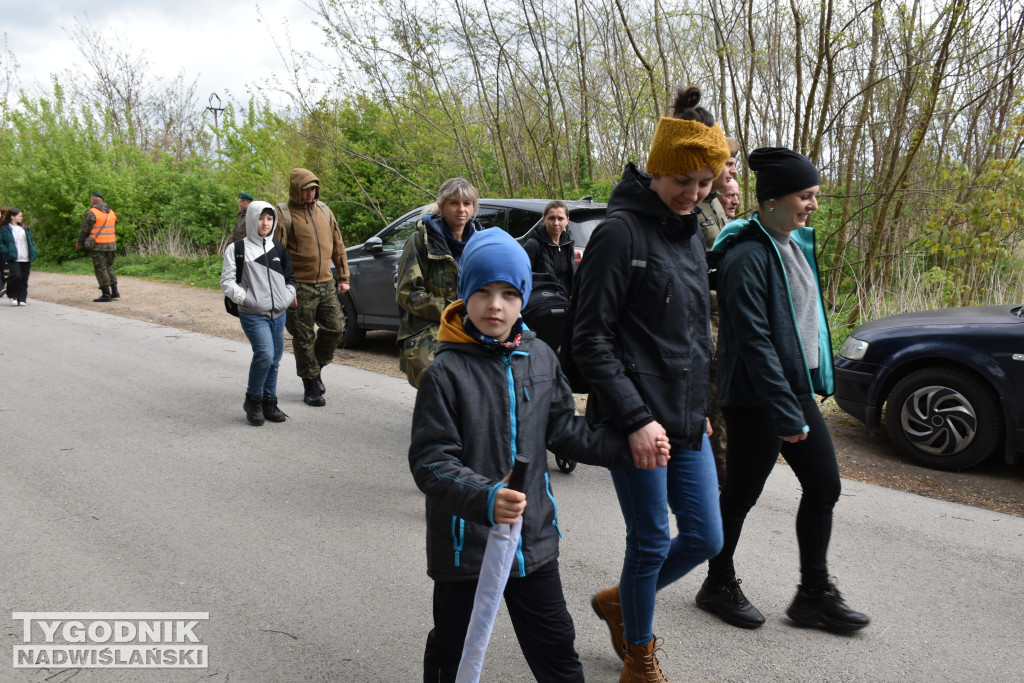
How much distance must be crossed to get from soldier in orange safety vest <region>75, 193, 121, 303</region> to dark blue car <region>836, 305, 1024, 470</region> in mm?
14181

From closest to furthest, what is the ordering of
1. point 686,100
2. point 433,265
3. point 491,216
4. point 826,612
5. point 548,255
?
point 826,612, point 686,100, point 433,265, point 548,255, point 491,216

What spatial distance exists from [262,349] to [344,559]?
2.93m

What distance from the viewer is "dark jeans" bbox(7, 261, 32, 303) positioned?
49.4 ft

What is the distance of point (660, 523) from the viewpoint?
273 centimetres

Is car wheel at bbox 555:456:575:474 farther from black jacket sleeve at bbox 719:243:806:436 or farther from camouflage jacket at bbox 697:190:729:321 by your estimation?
black jacket sleeve at bbox 719:243:806:436

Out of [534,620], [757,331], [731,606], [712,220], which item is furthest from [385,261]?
[534,620]

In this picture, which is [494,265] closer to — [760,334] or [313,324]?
[760,334]

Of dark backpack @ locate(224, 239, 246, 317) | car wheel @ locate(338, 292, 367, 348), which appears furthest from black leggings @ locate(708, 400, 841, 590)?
car wheel @ locate(338, 292, 367, 348)

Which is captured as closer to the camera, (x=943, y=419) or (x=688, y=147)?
(x=688, y=147)

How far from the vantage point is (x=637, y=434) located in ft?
8.27

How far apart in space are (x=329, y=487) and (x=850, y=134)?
9534 millimetres

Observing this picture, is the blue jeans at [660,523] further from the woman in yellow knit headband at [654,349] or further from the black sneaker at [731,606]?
the black sneaker at [731,606]

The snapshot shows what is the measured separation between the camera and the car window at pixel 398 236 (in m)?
9.36

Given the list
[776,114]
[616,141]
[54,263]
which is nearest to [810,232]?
[616,141]
